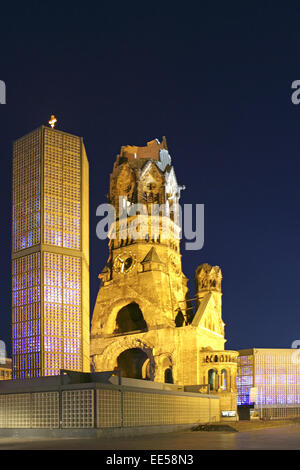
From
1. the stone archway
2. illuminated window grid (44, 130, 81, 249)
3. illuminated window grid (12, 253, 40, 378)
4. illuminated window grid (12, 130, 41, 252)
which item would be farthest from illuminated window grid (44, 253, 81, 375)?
the stone archway

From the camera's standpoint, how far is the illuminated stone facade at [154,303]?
2498 inches

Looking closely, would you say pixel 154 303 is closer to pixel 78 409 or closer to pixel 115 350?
pixel 115 350

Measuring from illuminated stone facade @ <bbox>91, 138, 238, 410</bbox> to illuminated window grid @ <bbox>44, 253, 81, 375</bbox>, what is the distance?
19.1 meters

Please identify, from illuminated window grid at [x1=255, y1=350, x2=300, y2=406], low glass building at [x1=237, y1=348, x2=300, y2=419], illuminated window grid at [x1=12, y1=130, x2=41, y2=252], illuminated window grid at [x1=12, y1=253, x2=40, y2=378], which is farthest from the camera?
illuminated window grid at [x1=255, y1=350, x2=300, y2=406]

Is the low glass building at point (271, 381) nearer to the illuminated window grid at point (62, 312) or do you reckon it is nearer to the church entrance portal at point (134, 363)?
the church entrance portal at point (134, 363)

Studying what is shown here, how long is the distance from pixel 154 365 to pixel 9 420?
2775 centimetres

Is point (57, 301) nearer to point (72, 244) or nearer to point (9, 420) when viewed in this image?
point (72, 244)

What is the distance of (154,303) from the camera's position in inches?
2623

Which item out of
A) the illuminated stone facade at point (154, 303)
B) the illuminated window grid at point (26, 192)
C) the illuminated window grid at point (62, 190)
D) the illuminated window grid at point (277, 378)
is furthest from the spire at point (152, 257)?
the illuminated window grid at point (26, 192)

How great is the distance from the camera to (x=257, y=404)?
7481cm

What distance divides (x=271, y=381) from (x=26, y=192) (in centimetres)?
4288

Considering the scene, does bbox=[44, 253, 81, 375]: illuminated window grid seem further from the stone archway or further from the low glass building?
the low glass building

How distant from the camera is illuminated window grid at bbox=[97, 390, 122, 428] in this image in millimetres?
35284

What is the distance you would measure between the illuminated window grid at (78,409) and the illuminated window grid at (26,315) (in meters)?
8.97
